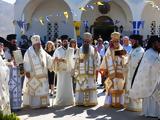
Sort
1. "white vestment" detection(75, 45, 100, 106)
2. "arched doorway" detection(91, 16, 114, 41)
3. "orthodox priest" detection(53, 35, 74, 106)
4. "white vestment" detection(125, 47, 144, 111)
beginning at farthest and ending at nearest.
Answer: "arched doorway" detection(91, 16, 114, 41) < "orthodox priest" detection(53, 35, 74, 106) < "white vestment" detection(75, 45, 100, 106) < "white vestment" detection(125, 47, 144, 111)

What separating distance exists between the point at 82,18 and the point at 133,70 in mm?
→ 18414

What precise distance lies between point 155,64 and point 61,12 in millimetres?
19572

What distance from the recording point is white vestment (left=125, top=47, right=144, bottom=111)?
10023 millimetres

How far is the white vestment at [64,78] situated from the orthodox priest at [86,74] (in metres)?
0.26

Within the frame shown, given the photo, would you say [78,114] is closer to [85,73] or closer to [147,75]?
[85,73]

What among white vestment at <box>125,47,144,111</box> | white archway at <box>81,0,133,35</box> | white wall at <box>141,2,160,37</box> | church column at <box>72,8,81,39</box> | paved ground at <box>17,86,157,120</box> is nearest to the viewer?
paved ground at <box>17,86,157,120</box>

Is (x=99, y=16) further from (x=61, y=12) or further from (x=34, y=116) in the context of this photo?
(x=34, y=116)

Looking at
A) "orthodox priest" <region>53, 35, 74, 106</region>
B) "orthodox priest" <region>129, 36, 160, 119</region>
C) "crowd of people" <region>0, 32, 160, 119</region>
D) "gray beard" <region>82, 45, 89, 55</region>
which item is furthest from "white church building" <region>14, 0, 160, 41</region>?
"orthodox priest" <region>129, 36, 160, 119</region>

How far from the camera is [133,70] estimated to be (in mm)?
10102

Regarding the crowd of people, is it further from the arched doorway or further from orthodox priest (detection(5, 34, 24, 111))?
the arched doorway

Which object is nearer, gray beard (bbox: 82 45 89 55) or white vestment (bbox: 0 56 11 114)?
white vestment (bbox: 0 56 11 114)

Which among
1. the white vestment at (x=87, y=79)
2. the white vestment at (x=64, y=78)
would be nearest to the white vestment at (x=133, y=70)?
the white vestment at (x=87, y=79)

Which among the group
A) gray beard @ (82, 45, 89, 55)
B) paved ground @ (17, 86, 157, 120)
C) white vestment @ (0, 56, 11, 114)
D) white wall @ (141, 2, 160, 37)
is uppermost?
white wall @ (141, 2, 160, 37)

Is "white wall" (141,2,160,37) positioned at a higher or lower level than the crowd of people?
higher
